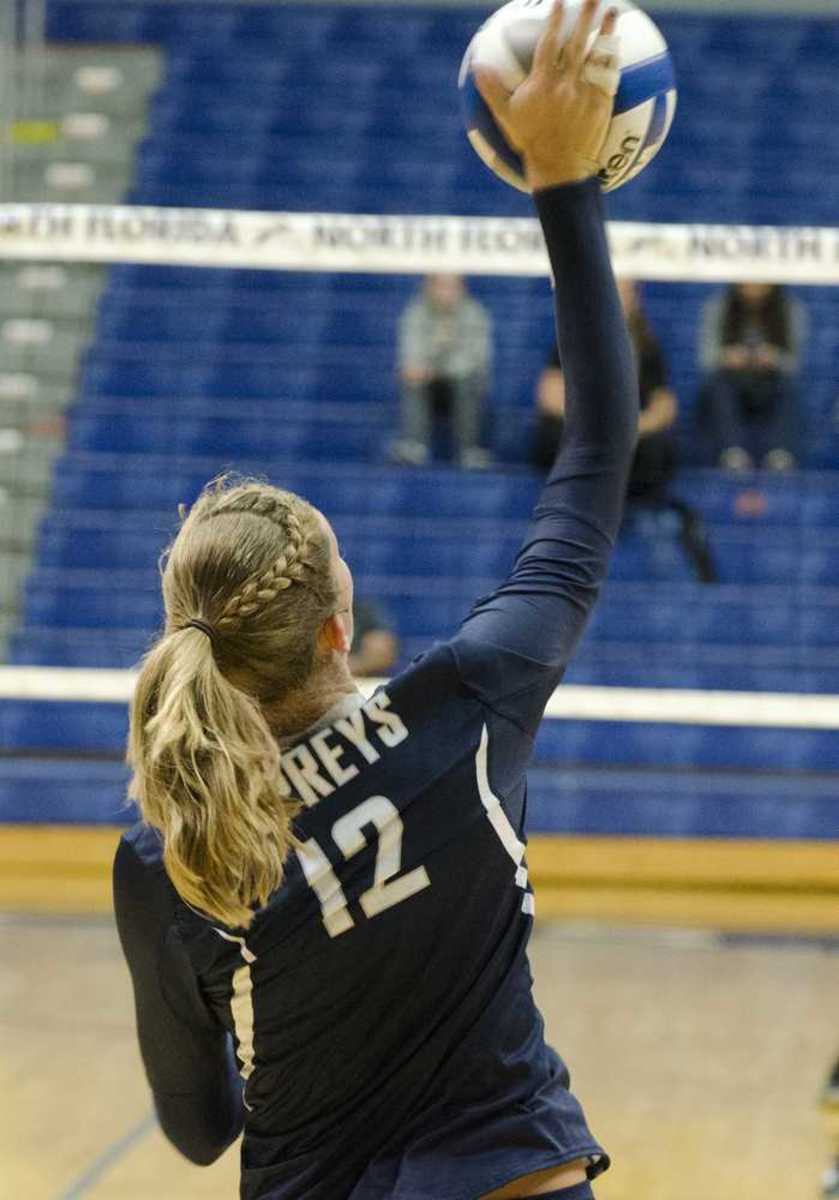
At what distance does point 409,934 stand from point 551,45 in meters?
0.81

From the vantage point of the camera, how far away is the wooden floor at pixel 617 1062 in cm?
405

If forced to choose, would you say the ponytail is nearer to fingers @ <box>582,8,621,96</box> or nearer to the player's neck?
the player's neck

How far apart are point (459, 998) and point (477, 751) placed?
22 cm

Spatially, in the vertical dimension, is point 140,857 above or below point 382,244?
below

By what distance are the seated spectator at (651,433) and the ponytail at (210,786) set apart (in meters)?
6.35

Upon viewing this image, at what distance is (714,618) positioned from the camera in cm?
838

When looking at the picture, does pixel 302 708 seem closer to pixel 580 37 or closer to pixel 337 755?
pixel 337 755

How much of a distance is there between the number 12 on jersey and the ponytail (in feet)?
0.16

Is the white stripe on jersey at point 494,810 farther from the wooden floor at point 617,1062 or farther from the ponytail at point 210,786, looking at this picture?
the wooden floor at point 617,1062

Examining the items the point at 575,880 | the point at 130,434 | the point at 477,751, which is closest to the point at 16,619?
the point at 130,434

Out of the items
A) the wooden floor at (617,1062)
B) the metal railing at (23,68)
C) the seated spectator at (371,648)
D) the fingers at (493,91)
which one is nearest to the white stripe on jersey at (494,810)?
the fingers at (493,91)

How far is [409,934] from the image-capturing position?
159 centimetres

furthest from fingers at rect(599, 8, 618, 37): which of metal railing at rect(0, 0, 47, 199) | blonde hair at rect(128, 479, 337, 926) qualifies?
metal railing at rect(0, 0, 47, 199)

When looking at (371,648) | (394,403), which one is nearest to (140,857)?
(371,648)
